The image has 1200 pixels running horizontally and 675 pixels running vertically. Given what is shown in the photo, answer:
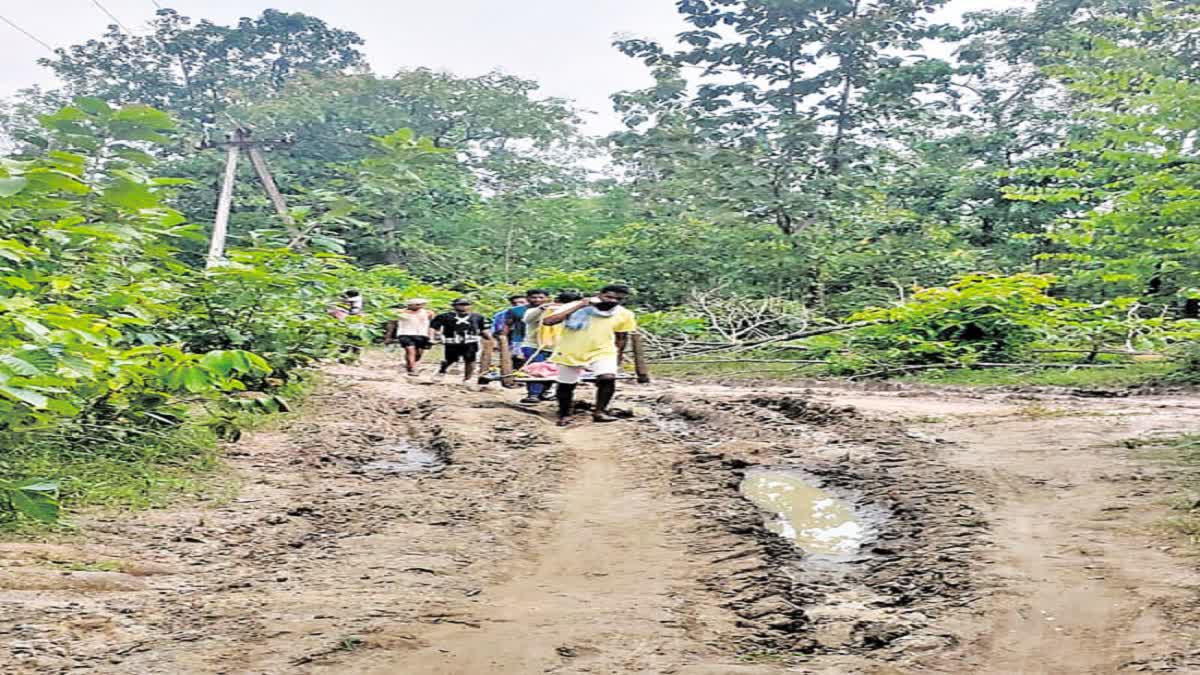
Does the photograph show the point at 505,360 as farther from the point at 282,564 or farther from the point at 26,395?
the point at 26,395

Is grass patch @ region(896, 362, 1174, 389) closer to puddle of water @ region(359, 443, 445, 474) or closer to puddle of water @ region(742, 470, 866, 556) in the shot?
puddle of water @ region(742, 470, 866, 556)

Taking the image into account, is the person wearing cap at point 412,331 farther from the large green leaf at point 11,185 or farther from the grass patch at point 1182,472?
the grass patch at point 1182,472

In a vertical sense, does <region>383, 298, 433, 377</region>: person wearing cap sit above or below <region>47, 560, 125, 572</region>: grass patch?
above

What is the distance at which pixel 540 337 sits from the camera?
476 inches

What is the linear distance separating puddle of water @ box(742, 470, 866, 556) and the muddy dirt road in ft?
0.40

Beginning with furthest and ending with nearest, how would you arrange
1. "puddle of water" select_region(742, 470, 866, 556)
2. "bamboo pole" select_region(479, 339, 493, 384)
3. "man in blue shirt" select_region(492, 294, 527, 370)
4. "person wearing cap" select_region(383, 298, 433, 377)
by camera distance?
"person wearing cap" select_region(383, 298, 433, 377), "bamboo pole" select_region(479, 339, 493, 384), "man in blue shirt" select_region(492, 294, 527, 370), "puddle of water" select_region(742, 470, 866, 556)

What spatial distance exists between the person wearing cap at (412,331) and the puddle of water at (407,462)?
5953 millimetres

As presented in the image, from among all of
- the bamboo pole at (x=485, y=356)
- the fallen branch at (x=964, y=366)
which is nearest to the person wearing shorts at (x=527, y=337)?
A: the bamboo pole at (x=485, y=356)

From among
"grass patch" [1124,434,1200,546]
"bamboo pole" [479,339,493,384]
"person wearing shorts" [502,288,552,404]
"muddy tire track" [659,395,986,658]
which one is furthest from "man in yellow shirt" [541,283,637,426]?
"grass patch" [1124,434,1200,546]

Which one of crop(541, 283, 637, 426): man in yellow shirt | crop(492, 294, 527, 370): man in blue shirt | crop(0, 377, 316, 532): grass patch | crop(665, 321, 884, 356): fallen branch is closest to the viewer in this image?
crop(0, 377, 316, 532): grass patch

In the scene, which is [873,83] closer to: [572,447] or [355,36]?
[572,447]

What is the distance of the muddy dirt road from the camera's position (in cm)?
368

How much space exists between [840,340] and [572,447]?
855 centimetres

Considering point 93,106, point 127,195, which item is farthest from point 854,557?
point 93,106
